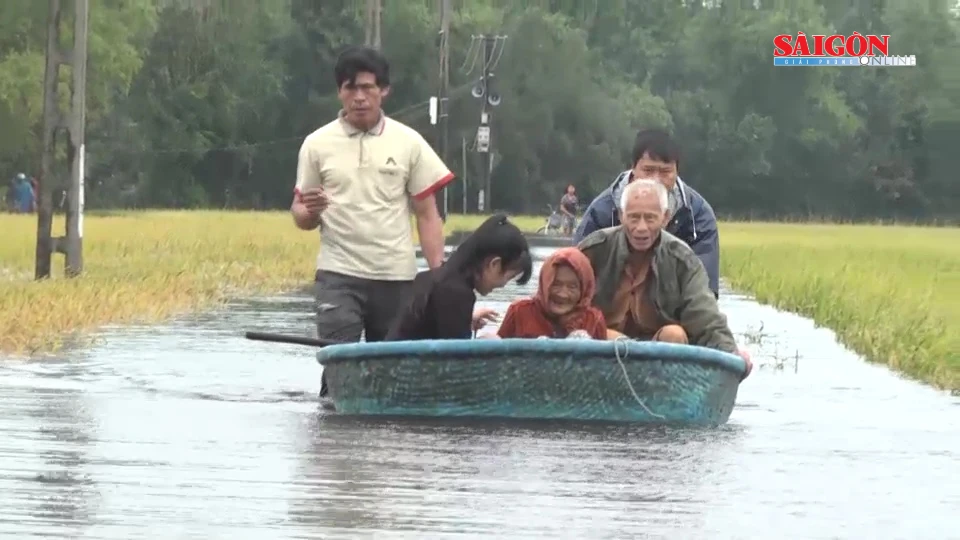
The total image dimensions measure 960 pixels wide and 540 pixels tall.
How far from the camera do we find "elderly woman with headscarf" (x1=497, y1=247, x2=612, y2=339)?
10.7 metres

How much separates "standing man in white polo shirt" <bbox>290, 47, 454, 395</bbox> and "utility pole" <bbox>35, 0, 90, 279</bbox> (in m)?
14.2

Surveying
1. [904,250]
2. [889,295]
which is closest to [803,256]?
[904,250]

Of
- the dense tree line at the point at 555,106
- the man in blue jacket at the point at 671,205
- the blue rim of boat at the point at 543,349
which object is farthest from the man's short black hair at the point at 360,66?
the dense tree line at the point at 555,106

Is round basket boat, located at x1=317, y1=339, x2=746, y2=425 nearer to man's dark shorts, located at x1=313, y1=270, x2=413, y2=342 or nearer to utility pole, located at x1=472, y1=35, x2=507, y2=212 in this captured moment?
man's dark shorts, located at x1=313, y1=270, x2=413, y2=342

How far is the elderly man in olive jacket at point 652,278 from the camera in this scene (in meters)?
11.0

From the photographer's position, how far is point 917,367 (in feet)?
51.9

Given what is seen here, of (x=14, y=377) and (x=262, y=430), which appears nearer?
(x=262, y=430)

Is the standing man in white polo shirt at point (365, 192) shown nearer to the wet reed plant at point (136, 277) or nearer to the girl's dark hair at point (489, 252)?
the girl's dark hair at point (489, 252)

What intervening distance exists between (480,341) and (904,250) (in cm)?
3978

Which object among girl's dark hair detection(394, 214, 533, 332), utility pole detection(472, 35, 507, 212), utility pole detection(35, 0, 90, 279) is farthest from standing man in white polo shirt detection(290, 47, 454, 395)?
utility pole detection(472, 35, 507, 212)

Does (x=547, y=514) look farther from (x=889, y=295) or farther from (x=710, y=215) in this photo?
(x=889, y=295)

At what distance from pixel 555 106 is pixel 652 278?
84.3 metres

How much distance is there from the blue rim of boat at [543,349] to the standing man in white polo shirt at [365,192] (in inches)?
26.0

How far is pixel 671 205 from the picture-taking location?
39.8ft
